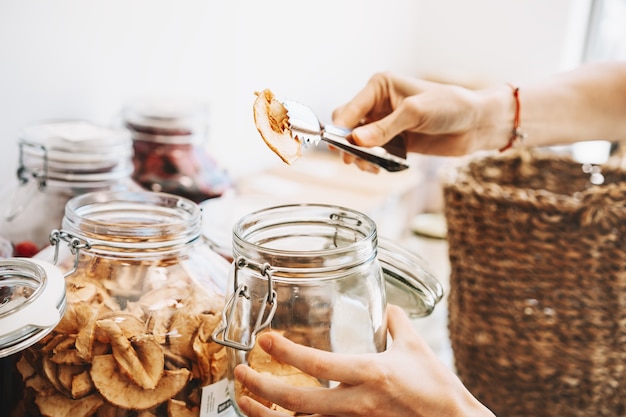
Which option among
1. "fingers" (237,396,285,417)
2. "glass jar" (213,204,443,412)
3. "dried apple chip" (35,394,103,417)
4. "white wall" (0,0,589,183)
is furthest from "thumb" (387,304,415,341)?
"white wall" (0,0,589,183)

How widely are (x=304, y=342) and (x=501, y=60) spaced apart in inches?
86.8

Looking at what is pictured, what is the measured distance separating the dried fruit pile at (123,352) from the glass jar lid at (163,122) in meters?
0.35

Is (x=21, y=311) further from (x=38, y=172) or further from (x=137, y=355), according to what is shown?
(x=38, y=172)

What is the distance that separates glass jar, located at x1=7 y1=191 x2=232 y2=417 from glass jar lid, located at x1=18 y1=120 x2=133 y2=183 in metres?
0.13

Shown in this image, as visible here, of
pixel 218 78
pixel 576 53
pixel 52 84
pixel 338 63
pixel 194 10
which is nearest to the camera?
pixel 52 84

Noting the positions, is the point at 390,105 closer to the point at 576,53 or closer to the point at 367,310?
the point at 367,310

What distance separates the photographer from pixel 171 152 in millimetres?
797

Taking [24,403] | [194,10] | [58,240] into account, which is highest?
[194,10]

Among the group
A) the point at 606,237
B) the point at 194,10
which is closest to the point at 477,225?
the point at 606,237

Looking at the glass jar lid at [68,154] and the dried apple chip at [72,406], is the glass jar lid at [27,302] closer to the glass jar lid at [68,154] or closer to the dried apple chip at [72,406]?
the dried apple chip at [72,406]

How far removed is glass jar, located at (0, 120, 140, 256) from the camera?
62cm

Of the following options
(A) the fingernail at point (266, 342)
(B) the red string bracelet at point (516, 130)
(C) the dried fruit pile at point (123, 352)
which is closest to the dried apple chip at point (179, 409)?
(C) the dried fruit pile at point (123, 352)

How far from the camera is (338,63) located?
A: 5.52 feet

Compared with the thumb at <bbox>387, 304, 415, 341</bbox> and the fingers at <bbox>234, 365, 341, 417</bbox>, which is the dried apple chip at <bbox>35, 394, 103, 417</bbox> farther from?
the thumb at <bbox>387, 304, 415, 341</bbox>
